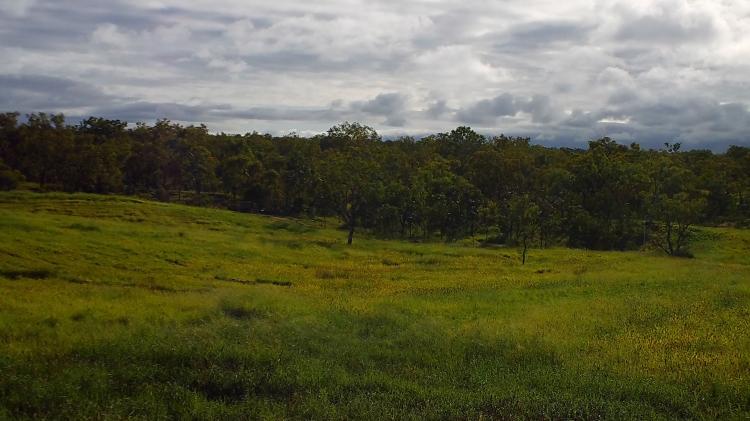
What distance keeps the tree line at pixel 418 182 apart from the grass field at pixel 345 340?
88.9 feet

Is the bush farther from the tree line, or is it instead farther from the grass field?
the grass field

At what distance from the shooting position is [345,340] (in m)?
16.9

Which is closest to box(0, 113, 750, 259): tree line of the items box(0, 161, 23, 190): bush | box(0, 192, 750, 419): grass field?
box(0, 161, 23, 190): bush

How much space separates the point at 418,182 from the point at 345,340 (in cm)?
5338

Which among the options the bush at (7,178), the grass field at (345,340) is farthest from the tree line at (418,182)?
the grass field at (345,340)

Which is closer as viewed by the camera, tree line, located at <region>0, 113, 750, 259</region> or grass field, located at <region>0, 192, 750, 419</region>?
grass field, located at <region>0, 192, 750, 419</region>

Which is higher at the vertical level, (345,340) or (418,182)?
(418,182)

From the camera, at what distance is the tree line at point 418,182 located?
63.7 m

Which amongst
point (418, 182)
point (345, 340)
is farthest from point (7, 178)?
point (345, 340)

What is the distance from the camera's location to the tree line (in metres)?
63.7

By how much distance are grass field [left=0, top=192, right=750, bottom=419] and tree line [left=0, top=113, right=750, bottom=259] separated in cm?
2710

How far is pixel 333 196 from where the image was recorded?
2475 inches

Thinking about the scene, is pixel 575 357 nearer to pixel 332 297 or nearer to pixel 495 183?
pixel 332 297

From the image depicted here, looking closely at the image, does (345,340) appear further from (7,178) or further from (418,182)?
(7,178)
